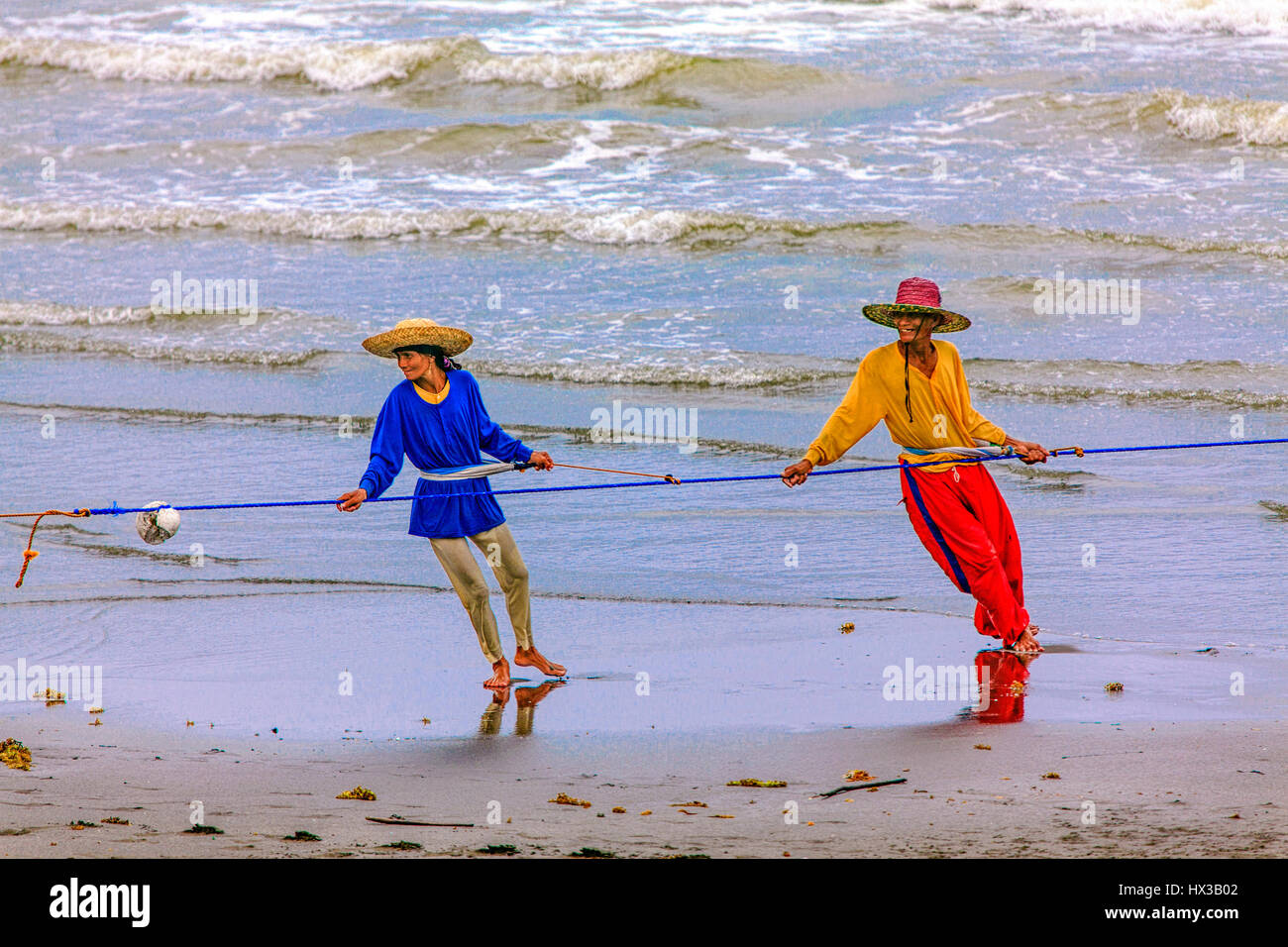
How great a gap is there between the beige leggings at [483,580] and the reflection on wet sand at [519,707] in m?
0.20

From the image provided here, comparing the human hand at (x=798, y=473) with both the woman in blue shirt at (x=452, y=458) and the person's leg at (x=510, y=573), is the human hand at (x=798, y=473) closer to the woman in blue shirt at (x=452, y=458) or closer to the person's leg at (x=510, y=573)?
the woman in blue shirt at (x=452, y=458)

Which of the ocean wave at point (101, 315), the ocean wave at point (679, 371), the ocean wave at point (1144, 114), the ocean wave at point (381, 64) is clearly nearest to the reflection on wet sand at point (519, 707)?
the ocean wave at point (679, 371)

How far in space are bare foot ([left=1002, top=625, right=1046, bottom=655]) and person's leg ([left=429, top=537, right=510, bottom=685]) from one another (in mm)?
2232

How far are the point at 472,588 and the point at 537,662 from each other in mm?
445

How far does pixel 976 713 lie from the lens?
5.75 meters

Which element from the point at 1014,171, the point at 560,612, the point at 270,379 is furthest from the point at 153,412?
the point at 1014,171

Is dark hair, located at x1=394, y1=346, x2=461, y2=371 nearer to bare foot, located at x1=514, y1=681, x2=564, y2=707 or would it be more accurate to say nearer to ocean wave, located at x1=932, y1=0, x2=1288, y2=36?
bare foot, located at x1=514, y1=681, x2=564, y2=707

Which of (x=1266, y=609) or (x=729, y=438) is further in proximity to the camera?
(x=729, y=438)

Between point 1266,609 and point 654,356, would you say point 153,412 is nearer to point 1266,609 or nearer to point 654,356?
point 654,356

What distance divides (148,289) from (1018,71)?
12.9 m

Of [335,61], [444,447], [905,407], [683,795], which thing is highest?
[335,61]

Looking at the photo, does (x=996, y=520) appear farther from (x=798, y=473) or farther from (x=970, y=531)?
(x=798, y=473)

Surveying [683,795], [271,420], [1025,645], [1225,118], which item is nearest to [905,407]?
[1025,645]

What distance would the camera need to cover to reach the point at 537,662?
21.1 ft
